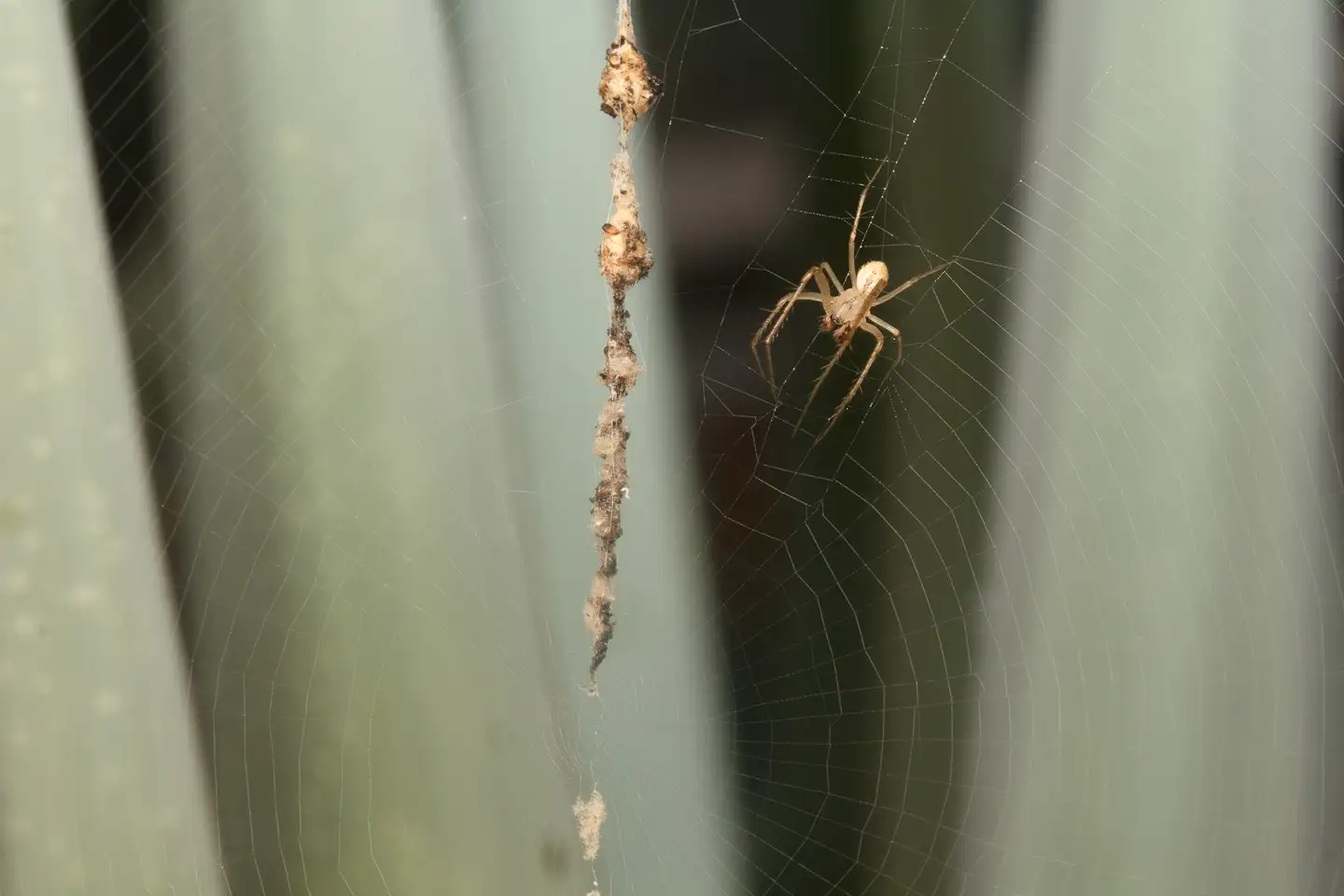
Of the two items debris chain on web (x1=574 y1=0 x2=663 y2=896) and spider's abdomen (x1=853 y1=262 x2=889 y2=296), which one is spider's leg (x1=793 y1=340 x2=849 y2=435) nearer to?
spider's abdomen (x1=853 y1=262 x2=889 y2=296)

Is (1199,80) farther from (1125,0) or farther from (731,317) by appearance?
(731,317)

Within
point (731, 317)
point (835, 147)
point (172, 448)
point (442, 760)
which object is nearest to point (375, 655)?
point (442, 760)

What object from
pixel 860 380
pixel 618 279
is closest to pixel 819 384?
pixel 860 380

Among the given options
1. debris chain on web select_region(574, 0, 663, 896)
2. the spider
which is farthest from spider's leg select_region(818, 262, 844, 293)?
debris chain on web select_region(574, 0, 663, 896)

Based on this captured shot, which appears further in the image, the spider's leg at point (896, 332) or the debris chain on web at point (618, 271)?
the spider's leg at point (896, 332)

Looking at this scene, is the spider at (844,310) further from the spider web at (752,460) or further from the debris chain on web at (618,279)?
the debris chain on web at (618,279)

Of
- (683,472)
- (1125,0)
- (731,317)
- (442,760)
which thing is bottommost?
(442,760)

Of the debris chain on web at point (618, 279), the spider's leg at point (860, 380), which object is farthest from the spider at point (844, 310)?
the debris chain on web at point (618, 279)
